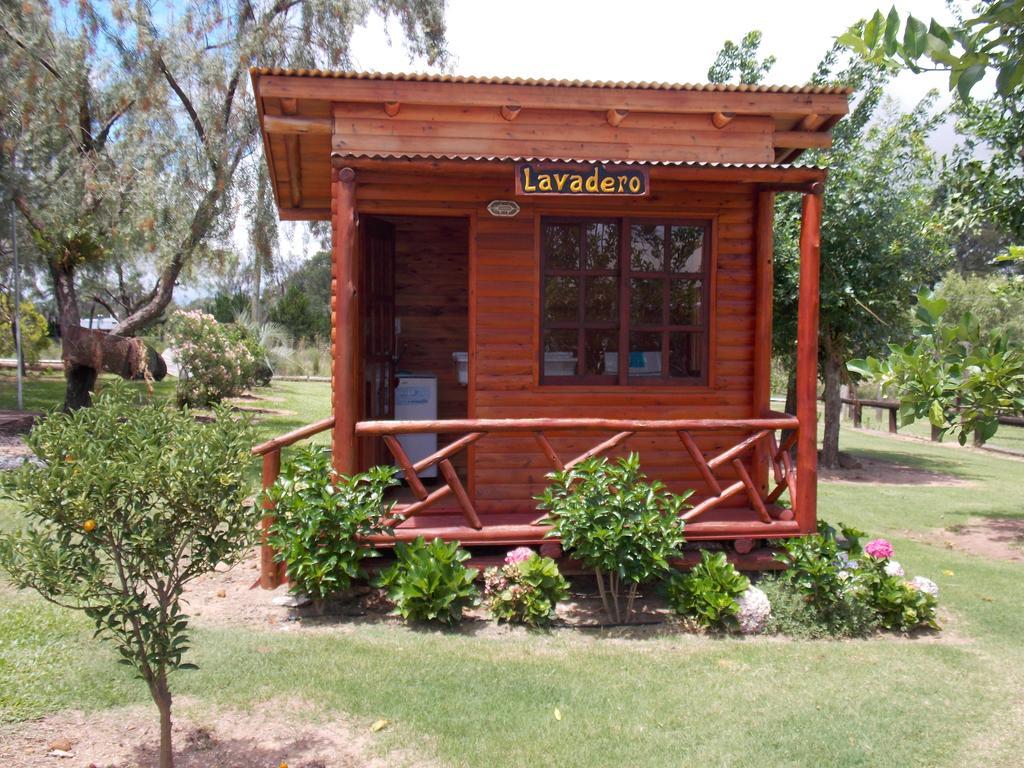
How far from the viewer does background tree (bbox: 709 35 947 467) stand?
43.9 ft

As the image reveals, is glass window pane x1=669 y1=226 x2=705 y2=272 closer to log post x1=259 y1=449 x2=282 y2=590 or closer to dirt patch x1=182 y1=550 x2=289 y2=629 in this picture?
log post x1=259 y1=449 x2=282 y2=590

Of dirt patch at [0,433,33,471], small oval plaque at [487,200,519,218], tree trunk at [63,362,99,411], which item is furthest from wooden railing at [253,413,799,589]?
tree trunk at [63,362,99,411]

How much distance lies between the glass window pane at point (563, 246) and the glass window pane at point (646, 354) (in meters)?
0.81

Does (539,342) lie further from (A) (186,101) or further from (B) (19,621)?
(A) (186,101)

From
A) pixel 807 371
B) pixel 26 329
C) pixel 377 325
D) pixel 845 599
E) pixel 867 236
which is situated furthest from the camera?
pixel 26 329

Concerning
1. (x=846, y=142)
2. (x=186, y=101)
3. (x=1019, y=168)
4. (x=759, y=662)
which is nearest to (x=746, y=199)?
(x=759, y=662)

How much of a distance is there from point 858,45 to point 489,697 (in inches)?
142

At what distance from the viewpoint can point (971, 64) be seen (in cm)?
228

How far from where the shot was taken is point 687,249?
7266mm

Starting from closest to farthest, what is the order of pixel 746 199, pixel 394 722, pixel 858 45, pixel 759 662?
pixel 858 45 → pixel 394 722 → pixel 759 662 → pixel 746 199

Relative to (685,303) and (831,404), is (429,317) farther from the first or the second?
(831,404)

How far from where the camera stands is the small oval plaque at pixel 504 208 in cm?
699

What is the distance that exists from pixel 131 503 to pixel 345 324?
3.06 meters

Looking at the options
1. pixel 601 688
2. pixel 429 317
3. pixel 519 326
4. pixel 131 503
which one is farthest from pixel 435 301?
pixel 131 503
